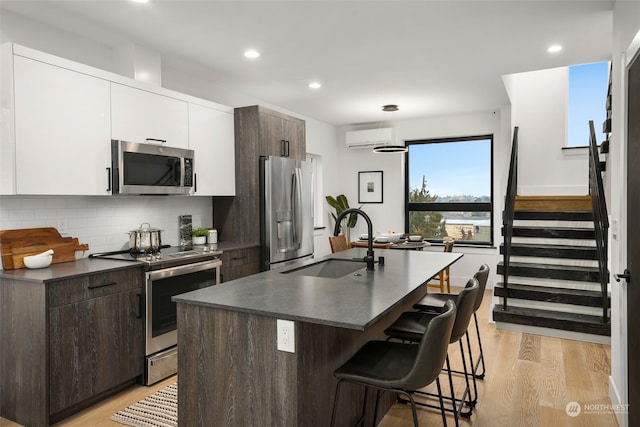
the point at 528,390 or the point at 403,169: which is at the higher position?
the point at 403,169

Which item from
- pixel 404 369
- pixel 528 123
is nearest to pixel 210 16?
pixel 404 369

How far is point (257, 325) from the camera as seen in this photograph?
188 cm

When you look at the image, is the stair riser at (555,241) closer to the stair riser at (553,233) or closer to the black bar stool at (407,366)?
the stair riser at (553,233)

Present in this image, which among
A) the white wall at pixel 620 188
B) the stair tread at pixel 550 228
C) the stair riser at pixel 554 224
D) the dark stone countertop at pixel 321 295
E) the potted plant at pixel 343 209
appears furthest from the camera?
the potted plant at pixel 343 209

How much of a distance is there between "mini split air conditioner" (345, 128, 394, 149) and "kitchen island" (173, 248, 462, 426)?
5059 mm

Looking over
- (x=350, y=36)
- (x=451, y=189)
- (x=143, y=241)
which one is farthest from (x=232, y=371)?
(x=451, y=189)

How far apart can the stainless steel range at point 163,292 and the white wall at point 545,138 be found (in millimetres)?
4764

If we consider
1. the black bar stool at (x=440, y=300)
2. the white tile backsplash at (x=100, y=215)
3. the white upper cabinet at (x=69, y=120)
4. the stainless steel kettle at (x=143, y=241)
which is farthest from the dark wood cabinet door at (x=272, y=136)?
the black bar stool at (x=440, y=300)

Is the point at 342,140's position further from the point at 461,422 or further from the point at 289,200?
the point at 461,422

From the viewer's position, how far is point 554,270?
4.80 meters

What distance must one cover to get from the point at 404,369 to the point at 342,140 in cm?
616

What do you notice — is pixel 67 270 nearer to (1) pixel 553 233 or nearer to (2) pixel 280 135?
(2) pixel 280 135

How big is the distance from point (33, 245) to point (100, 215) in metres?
0.64

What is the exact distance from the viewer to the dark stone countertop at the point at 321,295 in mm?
1742
